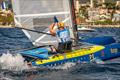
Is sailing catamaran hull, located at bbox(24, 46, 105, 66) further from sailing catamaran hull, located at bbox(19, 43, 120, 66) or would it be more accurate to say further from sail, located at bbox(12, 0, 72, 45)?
sail, located at bbox(12, 0, 72, 45)

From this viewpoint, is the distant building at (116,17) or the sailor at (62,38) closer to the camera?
the sailor at (62,38)

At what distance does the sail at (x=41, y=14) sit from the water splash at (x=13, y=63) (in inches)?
115

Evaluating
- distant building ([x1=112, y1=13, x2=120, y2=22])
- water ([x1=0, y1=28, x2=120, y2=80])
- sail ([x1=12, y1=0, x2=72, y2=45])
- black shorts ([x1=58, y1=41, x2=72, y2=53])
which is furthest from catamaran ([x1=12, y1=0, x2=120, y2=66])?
distant building ([x1=112, y1=13, x2=120, y2=22])

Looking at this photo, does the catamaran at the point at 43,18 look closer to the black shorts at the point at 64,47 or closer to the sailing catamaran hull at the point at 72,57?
the sailing catamaran hull at the point at 72,57

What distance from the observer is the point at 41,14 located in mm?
21594

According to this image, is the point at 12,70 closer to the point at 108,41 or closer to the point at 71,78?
the point at 71,78

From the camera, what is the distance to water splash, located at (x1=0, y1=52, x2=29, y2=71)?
18148mm

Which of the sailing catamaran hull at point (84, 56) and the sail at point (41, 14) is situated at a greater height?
the sail at point (41, 14)

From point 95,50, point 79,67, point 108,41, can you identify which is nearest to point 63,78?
point 79,67

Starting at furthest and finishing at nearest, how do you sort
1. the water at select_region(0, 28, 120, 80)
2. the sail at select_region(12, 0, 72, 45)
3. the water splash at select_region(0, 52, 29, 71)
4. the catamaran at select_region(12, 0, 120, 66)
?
the sail at select_region(12, 0, 72, 45), the catamaran at select_region(12, 0, 120, 66), the water splash at select_region(0, 52, 29, 71), the water at select_region(0, 28, 120, 80)

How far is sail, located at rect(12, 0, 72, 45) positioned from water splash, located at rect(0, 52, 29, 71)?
293cm

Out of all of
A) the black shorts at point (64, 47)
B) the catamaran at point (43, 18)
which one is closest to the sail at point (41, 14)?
the catamaran at point (43, 18)

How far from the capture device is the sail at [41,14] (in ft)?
70.3

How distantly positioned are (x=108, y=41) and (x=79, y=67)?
15.0 feet
